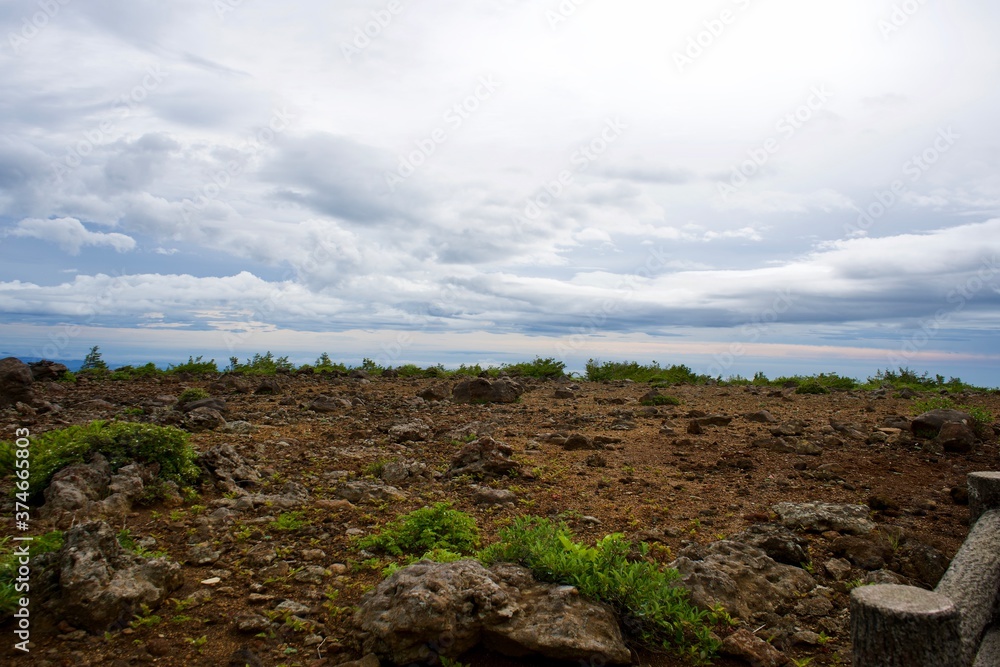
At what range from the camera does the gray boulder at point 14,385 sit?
1044cm

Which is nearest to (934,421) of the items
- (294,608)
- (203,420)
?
(294,608)

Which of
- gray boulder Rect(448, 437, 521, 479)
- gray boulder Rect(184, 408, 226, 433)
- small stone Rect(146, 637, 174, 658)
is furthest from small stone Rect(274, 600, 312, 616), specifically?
gray boulder Rect(184, 408, 226, 433)

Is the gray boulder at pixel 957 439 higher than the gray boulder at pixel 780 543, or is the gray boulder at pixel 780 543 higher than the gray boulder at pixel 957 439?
the gray boulder at pixel 957 439

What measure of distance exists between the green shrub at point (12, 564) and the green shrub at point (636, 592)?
3093 millimetres

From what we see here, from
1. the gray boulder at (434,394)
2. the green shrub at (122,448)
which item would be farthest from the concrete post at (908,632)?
the gray boulder at (434,394)

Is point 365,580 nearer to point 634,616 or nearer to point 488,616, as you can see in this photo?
point 488,616

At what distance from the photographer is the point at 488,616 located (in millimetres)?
3527

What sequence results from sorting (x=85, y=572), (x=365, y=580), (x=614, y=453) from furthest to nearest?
(x=614, y=453) < (x=365, y=580) < (x=85, y=572)

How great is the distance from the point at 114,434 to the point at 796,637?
255 inches

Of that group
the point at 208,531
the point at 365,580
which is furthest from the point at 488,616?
the point at 208,531

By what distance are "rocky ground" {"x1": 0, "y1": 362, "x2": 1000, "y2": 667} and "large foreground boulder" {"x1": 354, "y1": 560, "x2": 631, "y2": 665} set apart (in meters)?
0.13

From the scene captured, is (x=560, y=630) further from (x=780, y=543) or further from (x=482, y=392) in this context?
(x=482, y=392)

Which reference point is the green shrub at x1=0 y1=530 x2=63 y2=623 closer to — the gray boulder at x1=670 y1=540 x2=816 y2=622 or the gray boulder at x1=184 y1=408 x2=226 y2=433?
the gray boulder at x1=670 y1=540 x2=816 y2=622

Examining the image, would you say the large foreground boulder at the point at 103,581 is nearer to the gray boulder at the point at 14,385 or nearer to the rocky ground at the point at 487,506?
the rocky ground at the point at 487,506
